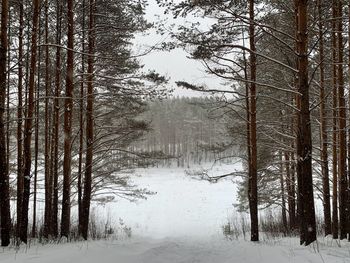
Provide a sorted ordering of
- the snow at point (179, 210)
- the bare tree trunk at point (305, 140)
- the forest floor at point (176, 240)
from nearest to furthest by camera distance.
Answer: the forest floor at point (176, 240) → the bare tree trunk at point (305, 140) → the snow at point (179, 210)

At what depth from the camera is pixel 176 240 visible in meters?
11.9

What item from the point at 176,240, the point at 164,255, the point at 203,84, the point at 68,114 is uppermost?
the point at 203,84

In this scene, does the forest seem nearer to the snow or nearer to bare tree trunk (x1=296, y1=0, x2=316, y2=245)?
bare tree trunk (x1=296, y1=0, x2=316, y2=245)

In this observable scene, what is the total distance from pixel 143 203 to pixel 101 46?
20.4 meters

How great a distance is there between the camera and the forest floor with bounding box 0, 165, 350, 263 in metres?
5.78

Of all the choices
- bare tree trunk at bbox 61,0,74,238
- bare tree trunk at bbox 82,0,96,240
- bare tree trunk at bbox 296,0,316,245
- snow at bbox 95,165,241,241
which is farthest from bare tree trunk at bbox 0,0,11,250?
snow at bbox 95,165,241,241

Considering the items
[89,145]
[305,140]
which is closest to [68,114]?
[89,145]

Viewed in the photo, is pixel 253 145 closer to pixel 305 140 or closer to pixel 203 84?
pixel 203 84

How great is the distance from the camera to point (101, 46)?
1093cm

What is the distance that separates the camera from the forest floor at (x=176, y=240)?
5781mm

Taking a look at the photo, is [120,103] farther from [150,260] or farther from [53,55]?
[150,260]

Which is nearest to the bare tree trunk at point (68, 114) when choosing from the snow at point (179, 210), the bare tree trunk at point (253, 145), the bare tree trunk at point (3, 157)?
the bare tree trunk at point (3, 157)

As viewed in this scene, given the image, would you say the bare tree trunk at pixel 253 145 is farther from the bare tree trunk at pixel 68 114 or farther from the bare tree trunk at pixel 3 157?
the bare tree trunk at pixel 3 157

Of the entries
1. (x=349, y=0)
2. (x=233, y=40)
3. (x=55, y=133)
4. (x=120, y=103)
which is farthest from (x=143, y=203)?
(x=349, y=0)
